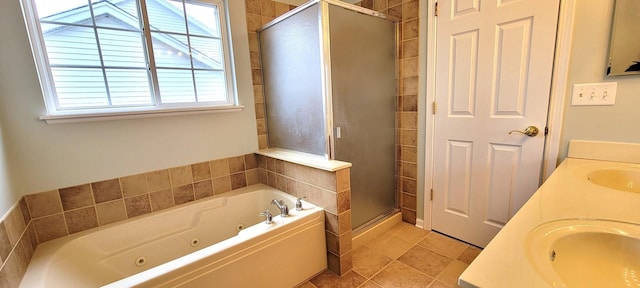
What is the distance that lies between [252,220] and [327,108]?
3.78 ft

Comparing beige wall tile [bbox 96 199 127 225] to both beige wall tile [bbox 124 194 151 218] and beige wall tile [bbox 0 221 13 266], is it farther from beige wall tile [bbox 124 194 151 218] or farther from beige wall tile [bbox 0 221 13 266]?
beige wall tile [bbox 0 221 13 266]

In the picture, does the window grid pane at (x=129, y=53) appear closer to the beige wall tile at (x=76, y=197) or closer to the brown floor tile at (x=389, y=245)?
the beige wall tile at (x=76, y=197)

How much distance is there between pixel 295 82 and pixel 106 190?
57.5 inches

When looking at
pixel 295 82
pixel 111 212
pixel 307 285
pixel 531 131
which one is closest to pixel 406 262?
pixel 307 285

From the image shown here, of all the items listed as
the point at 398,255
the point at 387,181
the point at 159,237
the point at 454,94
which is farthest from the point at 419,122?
the point at 159,237

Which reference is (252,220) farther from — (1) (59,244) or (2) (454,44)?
(2) (454,44)

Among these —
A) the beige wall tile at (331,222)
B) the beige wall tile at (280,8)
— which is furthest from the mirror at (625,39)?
the beige wall tile at (280,8)

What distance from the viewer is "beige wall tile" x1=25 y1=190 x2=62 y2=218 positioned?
1.48 m

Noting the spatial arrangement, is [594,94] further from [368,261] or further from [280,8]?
[280,8]

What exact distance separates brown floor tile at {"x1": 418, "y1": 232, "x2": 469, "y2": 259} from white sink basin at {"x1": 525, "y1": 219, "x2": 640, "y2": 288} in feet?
4.37

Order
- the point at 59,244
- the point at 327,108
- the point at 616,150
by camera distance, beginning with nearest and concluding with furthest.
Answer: the point at 616,150 → the point at 59,244 → the point at 327,108

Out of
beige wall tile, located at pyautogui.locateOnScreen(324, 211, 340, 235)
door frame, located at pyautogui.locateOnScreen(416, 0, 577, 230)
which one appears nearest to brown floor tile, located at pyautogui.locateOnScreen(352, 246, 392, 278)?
beige wall tile, located at pyautogui.locateOnScreen(324, 211, 340, 235)

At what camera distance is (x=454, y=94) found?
191 cm

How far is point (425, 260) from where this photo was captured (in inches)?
72.8
